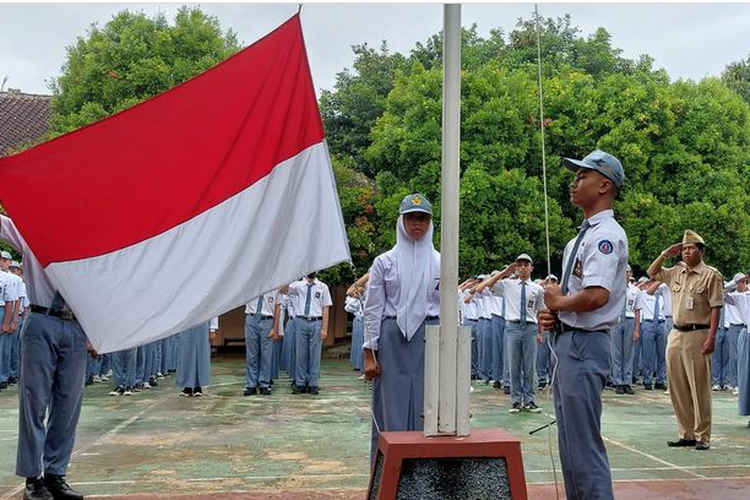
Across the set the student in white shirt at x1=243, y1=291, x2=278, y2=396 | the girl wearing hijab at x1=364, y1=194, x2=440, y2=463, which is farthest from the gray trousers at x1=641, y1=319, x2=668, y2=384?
the girl wearing hijab at x1=364, y1=194, x2=440, y2=463

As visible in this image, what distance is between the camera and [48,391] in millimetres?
5473

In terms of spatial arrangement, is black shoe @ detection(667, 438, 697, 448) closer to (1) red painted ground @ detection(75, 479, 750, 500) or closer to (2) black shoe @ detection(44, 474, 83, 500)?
(1) red painted ground @ detection(75, 479, 750, 500)

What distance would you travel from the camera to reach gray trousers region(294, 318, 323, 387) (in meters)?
13.4

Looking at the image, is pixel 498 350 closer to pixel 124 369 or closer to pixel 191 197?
pixel 124 369

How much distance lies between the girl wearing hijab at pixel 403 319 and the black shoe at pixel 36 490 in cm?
215

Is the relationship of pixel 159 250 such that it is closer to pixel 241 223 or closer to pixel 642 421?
pixel 241 223

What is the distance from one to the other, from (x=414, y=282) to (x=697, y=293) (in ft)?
13.0

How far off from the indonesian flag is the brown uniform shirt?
481 cm

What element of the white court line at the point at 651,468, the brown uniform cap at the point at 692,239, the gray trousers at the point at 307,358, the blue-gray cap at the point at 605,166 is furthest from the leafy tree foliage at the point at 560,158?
the blue-gray cap at the point at 605,166

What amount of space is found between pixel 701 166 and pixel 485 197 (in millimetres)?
5867

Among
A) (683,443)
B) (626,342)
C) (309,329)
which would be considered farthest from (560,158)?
(683,443)

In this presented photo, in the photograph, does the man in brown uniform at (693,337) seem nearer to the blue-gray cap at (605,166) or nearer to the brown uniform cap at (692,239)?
the brown uniform cap at (692,239)

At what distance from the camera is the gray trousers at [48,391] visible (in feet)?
17.7

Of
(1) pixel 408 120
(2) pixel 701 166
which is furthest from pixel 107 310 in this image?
(2) pixel 701 166
